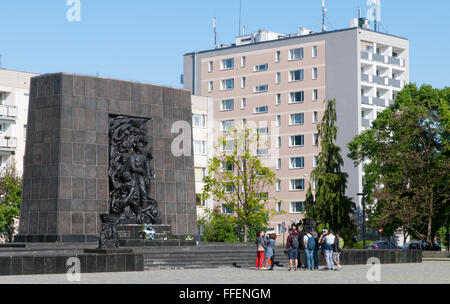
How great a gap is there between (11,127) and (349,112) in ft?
115

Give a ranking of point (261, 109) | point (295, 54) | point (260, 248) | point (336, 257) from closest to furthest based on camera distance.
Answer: point (260, 248), point (336, 257), point (295, 54), point (261, 109)

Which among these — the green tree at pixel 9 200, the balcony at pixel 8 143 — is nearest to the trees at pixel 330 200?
the green tree at pixel 9 200

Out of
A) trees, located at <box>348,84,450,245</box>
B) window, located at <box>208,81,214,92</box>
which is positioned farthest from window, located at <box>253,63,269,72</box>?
trees, located at <box>348,84,450,245</box>

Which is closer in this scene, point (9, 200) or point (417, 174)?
point (417, 174)

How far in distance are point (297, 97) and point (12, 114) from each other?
3386 cm

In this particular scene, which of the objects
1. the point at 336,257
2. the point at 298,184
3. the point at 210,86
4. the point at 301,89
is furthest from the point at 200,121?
the point at 336,257

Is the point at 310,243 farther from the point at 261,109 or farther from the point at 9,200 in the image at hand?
the point at 261,109

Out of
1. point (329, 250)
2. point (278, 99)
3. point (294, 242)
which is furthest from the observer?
point (278, 99)

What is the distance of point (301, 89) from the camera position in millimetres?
94125

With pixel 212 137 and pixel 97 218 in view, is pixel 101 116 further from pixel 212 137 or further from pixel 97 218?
pixel 212 137

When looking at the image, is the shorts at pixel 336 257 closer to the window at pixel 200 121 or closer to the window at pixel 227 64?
the window at pixel 200 121

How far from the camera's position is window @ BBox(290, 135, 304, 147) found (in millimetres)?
93688

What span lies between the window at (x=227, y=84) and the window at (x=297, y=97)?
822 cm
